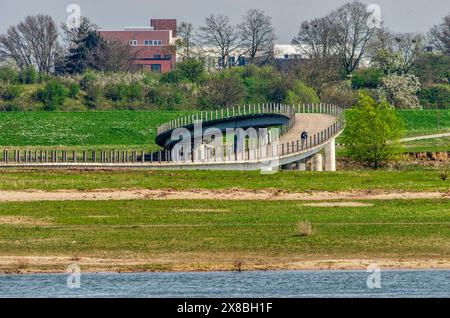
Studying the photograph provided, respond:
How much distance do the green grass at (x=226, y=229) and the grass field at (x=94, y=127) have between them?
2884 inches

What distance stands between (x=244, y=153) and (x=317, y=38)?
101593 mm

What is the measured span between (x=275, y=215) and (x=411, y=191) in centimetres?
1182

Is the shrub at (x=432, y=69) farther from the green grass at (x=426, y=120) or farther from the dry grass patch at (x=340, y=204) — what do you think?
the dry grass patch at (x=340, y=204)

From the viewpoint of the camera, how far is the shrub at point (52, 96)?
16362 centimetres

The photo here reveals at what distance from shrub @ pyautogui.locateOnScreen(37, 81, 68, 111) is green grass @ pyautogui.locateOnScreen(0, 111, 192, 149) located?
919 cm

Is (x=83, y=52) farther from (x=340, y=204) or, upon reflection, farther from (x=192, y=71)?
(x=340, y=204)

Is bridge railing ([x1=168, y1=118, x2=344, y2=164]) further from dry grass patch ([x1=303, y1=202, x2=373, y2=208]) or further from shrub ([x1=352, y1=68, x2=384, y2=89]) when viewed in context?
shrub ([x1=352, y1=68, x2=384, y2=89])

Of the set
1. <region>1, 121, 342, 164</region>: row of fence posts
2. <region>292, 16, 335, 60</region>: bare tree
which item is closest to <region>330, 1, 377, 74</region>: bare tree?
<region>292, 16, 335, 60</region>: bare tree

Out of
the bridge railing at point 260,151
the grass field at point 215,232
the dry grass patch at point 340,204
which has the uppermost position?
the bridge railing at point 260,151

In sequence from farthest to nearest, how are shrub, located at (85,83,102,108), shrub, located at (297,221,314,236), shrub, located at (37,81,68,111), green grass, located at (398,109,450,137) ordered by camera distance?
shrub, located at (85,83,102,108), shrub, located at (37,81,68,111), green grass, located at (398,109,450,137), shrub, located at (297,221,314,236)

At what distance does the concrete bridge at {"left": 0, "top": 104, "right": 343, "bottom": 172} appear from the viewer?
288 feet

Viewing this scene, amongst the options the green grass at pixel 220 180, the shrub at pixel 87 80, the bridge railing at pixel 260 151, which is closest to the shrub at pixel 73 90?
the shrub at pixel 87 80

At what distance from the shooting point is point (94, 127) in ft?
486

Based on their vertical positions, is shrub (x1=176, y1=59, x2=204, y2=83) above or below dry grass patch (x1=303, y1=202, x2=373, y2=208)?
above
